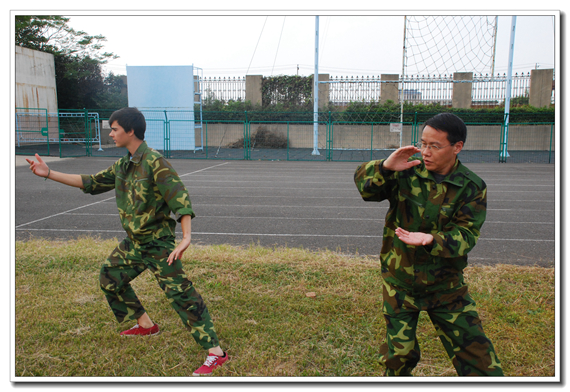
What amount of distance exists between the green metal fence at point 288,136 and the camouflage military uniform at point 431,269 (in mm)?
20124

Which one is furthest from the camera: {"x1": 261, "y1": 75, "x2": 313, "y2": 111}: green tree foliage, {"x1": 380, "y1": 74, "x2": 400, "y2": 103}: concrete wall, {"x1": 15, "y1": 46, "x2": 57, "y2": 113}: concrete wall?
{"x1": 261, "y1": 75, "x2": 313, "y2": 111}: green tree foliage

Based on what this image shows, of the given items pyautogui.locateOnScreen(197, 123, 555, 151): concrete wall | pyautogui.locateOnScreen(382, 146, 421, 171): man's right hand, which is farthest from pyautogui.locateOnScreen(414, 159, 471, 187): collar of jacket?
pyautogui.locateOnScreen(197, 123, 555, 151): concrete wall

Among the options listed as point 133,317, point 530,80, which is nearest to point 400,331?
point 133,317

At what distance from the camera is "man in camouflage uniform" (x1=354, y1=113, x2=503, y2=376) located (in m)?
2.40

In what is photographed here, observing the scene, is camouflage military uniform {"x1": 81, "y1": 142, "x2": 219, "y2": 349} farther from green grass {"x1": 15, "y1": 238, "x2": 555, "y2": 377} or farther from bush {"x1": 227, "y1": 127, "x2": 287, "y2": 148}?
bush {"x1": 227, "y1": 127, "x2": 287, "y2": 148}

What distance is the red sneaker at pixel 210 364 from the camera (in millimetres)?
3115

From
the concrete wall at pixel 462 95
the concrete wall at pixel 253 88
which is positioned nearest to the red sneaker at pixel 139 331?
the concrete wall at pixel 253 88

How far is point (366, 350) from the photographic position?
3.48m

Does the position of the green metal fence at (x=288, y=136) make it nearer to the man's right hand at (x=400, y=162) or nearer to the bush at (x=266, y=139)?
the bush at (x=266, y=139)

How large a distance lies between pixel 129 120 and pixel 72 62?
34687 millimetres

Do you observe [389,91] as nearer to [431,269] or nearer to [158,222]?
[158,222]
